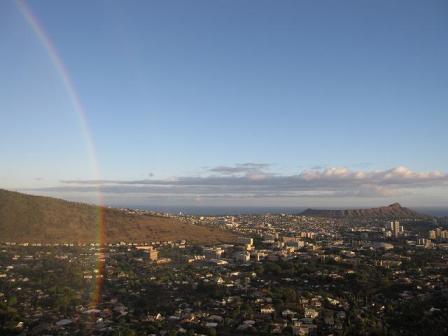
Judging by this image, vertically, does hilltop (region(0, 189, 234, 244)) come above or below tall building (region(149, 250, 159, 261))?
above

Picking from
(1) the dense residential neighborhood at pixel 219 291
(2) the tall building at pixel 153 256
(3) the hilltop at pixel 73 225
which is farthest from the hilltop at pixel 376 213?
(2) the tall building at pixel 153 256

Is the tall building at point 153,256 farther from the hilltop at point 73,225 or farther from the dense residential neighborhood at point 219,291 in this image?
the hilltop at point 73,225

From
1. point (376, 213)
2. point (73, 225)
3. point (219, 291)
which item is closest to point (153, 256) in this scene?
point (219, 291)

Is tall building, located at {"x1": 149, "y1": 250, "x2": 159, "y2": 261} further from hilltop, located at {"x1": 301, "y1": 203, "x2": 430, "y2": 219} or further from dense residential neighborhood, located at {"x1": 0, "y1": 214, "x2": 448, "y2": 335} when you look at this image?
hilltop, located at {"x1": 301, "y1": 203, "x2": 430, "y2": 219}

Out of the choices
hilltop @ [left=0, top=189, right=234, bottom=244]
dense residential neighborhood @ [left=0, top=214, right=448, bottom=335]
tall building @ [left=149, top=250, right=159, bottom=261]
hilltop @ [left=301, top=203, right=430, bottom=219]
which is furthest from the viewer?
hilltop @ [left=301, top=203, right=430, bottom=219]

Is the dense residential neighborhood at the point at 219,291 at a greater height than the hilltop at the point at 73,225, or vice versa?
the hilltop at the point at 73,225

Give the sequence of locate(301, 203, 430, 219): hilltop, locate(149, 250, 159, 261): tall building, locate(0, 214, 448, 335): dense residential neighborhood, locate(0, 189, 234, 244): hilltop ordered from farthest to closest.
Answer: locate(301, 203, 430, 219): hilltop → locate(0, 189, 234, 244): hilltop → locate(149, 250, 159, 261): tall building → locate(0, 214, 448, 335): dense residential neighborhood

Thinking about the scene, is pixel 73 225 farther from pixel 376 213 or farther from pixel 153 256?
pixel 376 213

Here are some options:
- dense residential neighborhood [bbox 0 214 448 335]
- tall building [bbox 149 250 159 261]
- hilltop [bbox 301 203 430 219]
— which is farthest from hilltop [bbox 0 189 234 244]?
hilltop [bbox 301 203 430 219]

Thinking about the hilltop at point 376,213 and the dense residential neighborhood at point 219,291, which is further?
the hilltop at point 376,213
